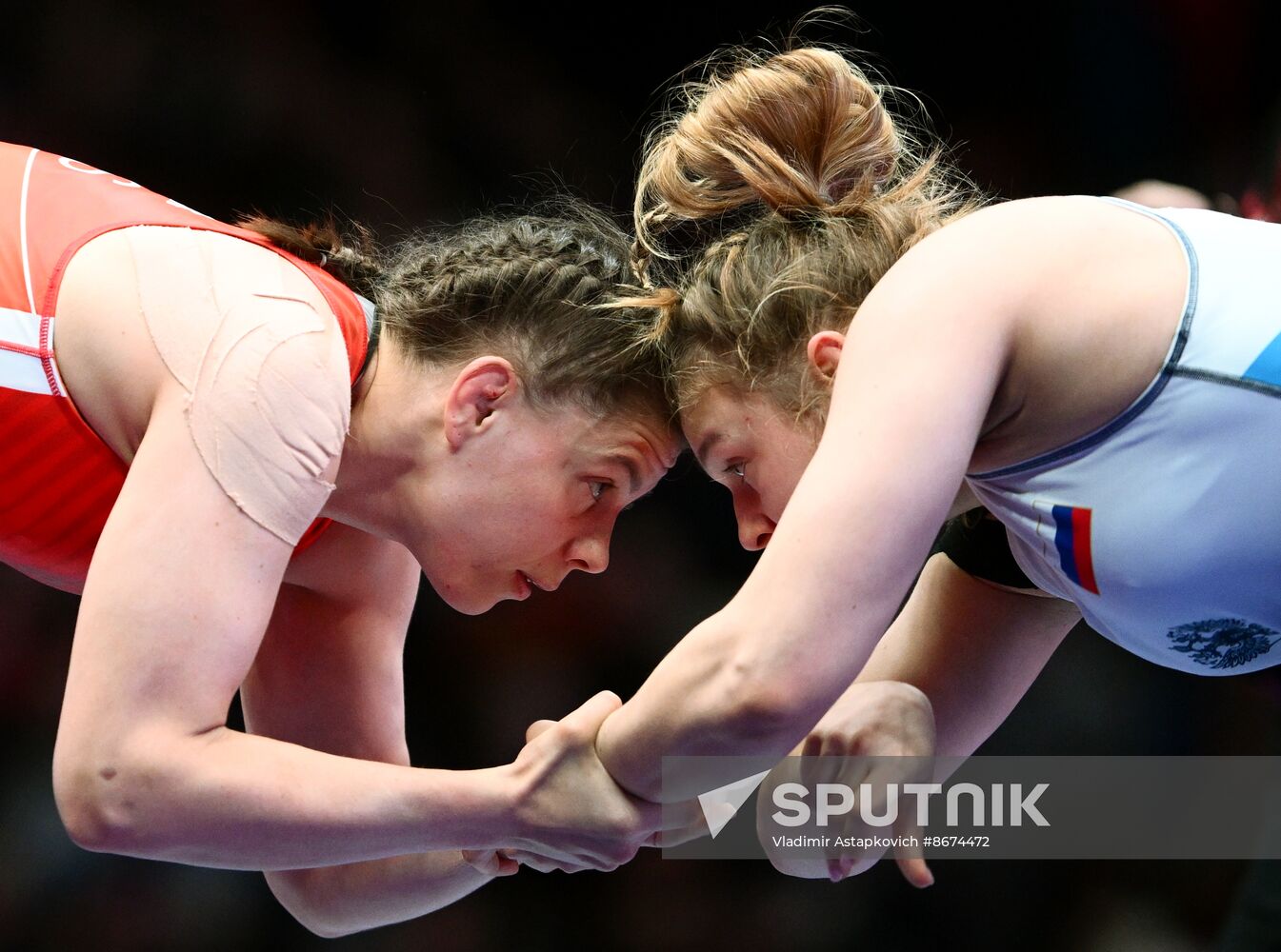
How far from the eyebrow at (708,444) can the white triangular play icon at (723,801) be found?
13.9 inches

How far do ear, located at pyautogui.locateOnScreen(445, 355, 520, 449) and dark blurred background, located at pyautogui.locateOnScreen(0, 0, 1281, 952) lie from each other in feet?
4.95

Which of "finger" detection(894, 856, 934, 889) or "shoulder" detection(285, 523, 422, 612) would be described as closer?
"finger" detection(894, 856, 934, 889)

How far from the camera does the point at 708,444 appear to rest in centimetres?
145

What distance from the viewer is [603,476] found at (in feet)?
5.06

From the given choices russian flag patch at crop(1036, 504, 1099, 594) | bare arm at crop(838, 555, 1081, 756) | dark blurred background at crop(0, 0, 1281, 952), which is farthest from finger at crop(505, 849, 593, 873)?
dark blurred background at crop(0, 0, 1281, 952)

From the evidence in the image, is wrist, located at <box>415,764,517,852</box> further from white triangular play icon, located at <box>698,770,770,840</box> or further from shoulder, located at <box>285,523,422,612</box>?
shoulder, located at <box>285,523,422,612</box>

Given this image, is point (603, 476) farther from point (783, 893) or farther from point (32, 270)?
point (783, 893)

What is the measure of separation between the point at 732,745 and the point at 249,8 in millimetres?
2432

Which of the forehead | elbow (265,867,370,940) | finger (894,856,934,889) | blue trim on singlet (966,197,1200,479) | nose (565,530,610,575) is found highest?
blue trim on singlet (966,197,1200,479)

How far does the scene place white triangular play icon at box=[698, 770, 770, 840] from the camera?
145 cm

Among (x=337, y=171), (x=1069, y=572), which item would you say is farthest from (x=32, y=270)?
(x=337, y=171)

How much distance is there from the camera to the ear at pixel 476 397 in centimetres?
146

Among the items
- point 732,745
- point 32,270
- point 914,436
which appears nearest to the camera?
point 914,436

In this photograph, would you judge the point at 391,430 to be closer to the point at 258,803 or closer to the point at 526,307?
the point at 526,307
